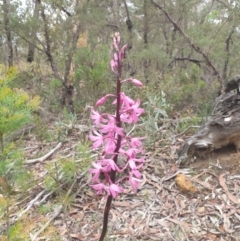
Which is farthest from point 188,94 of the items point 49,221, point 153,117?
point 49,221

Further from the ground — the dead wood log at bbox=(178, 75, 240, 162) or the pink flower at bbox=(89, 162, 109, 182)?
the pink flower at bbox=(89, 162, 109, 182)

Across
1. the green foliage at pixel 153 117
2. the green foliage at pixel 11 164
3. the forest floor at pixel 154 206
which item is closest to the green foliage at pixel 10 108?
the green foliage at pixel 11 164

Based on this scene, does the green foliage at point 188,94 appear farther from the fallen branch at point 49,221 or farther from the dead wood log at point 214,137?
the fallen branch at point 49,221

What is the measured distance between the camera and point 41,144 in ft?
15.3

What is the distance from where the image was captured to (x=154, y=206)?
3260 millimetres

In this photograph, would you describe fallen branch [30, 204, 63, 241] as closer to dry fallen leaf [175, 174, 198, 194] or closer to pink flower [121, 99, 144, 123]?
dry fallen leaf [175, 174, 198, 194]

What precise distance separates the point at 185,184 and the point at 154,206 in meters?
0.35

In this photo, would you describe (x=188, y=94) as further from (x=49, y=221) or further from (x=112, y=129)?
(x=112, y=129)

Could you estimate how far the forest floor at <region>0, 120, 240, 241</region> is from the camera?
293 cm

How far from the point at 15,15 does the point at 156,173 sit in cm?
449

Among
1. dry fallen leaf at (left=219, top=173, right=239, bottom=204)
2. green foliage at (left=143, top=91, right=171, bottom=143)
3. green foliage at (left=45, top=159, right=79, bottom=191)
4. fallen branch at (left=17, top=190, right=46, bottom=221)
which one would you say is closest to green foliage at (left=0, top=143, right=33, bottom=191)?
fallen branch at (left=17, top=190, right=46, bottom=221)

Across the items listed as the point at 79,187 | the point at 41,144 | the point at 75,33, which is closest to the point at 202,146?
the point at 79,187

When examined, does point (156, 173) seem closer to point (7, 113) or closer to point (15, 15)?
point (7, 113)

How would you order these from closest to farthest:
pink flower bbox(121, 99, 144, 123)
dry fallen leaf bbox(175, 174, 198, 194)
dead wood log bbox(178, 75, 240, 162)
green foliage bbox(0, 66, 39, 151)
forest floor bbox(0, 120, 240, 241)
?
pink flower bbox(121, 99, 144, 123)
green foliage bbox(0, 66, 39, 151)
forest floor bbox(0, 120, 240, 241)
dry fallen leaf bbox(175, 174, 198, 194)
dead wood log bbox(178, 75, 240, 162)
